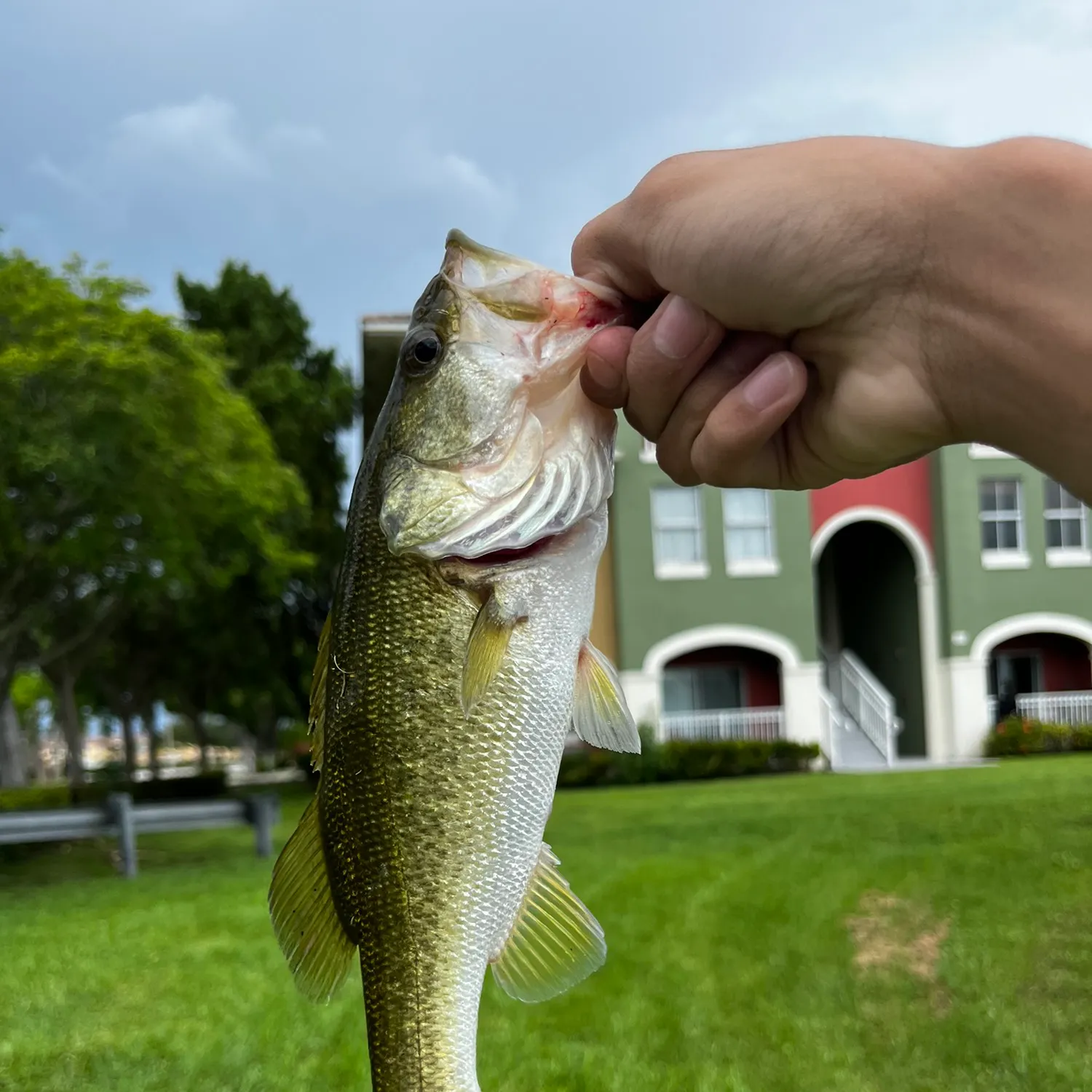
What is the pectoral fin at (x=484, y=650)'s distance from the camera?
1.72 metres

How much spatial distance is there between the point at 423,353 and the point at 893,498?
20648mm

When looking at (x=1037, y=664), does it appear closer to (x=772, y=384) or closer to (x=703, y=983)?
(x=703, y=983)

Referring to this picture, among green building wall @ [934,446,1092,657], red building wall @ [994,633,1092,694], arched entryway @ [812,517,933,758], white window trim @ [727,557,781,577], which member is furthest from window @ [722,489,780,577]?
red building wall @ [994,633,1092,694]

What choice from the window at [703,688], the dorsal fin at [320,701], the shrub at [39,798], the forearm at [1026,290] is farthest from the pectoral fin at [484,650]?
the window at [703,688]

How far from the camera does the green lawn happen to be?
3.96 m

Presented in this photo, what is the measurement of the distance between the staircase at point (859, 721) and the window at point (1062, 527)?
4927 millimetres

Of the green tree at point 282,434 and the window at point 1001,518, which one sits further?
the green tree at point 282,434

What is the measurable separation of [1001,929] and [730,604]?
48.9 feet

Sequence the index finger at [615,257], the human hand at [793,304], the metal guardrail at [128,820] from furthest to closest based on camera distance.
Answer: the metal guardrail at [128,820] → the index finger at [615,257] → the human hand at [793,304]

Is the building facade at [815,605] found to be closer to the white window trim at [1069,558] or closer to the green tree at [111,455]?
the white window trim at [1069,558]

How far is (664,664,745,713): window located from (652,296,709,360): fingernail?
771 inches

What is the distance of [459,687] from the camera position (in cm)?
173

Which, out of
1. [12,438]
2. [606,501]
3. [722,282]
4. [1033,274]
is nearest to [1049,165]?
[1033,274]

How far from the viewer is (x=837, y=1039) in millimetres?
4199
